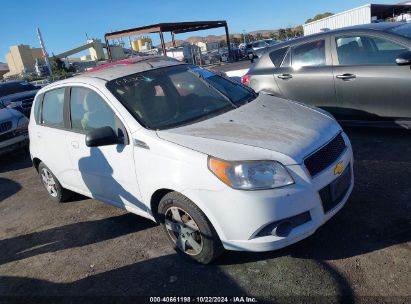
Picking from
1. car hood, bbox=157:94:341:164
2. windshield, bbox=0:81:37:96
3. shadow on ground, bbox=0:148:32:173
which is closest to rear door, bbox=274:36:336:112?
car hood, bbox=157:94:341:164

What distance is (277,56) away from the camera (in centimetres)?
655

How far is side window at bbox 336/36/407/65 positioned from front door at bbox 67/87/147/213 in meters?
3.69

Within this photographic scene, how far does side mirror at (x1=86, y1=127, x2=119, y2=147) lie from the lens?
341 cm

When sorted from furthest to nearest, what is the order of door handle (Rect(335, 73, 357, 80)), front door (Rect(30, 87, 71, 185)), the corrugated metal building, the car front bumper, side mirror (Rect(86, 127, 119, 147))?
the corrugated metal building → door handle (Rect(335, 73, 357, 80)) → front door (Rect(30, 87, 71, 185)) → side mirror (Rect(86, 127, 119, 147)) → the car front bumper

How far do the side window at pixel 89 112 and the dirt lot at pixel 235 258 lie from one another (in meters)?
1.22

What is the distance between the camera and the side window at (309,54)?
5.90m

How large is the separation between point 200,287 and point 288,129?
149cm

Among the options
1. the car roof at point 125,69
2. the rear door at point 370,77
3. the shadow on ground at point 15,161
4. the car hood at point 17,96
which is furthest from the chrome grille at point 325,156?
the car hood at point 17,96

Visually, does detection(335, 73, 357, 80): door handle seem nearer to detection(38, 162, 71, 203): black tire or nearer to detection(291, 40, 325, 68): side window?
detection(291, 40, 325, 68): side window

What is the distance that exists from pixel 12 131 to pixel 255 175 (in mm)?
7424

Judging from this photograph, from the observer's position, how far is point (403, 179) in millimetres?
4207

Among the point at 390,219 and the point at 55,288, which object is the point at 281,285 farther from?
the point at 55,288

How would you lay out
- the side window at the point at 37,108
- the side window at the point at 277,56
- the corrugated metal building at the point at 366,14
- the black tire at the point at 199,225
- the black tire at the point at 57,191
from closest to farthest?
the black tire at the point at 199,225 → the side window at the point at 37,108 → the black tire at the point at 57,191 → the side window at the point at 277,56 → the corrugated metal building at the point at 366,14

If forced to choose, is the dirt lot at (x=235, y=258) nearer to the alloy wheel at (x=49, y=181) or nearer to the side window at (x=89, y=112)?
the alloy wheel at (x=49, y=181)
